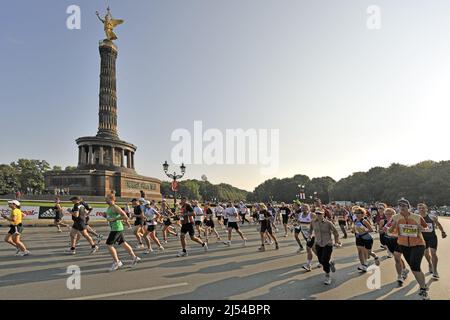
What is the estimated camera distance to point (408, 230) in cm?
625

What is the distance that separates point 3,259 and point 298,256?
9896 mm

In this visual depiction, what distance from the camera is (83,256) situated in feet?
34.0

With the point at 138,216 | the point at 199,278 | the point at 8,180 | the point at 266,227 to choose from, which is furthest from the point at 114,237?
the point at 8,180

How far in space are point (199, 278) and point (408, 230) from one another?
488 centimetres

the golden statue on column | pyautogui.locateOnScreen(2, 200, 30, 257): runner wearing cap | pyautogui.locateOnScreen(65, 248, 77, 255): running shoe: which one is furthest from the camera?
the golden statue on column

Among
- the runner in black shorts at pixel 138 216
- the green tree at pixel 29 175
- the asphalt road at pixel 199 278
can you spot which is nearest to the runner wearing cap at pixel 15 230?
the asphalt road at pixel 199 278

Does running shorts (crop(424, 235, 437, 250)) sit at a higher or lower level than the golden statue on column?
lower

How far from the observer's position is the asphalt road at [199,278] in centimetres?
611

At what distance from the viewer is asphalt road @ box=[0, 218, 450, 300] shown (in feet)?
20.0

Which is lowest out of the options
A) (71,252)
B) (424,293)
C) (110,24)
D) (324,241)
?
(71,252)

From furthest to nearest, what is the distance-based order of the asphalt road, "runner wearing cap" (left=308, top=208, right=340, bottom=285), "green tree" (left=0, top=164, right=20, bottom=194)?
"green tree" (left=0, top=164, right=20, bottom=194) < "runner wearing cap" (left=308, top=208, right=340, bottom=285) < the asphalt road

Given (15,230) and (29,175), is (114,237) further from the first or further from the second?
(29,175)

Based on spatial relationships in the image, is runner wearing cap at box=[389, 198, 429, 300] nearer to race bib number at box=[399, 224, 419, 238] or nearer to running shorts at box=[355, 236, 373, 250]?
race bib number at box=[399, 224, 419, 238]

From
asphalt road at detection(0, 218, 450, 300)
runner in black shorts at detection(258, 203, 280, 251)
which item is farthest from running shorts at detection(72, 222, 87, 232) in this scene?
runner in black shorts at detection(258, 203, 280, 251)
